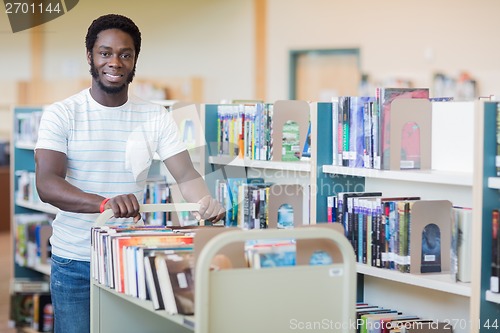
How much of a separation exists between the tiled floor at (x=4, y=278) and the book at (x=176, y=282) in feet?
12.0

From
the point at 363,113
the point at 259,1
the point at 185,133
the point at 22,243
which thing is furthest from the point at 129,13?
the point at 363,113

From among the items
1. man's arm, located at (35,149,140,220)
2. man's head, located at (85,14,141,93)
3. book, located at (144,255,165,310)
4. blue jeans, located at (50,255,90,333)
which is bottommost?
blue jeans, located at (50,255,90,333)

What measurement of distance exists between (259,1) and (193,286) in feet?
26.9

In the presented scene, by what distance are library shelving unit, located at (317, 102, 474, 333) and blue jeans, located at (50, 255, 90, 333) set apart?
1.09 meters

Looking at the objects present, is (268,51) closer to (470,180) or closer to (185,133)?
(185,133)

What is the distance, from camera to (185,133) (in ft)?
15.4

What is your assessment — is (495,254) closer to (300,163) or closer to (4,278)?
(300,163)

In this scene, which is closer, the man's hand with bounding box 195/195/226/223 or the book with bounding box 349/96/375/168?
the man's hand with bounding box 195/195/226/223

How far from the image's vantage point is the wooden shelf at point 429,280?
294 centimetres

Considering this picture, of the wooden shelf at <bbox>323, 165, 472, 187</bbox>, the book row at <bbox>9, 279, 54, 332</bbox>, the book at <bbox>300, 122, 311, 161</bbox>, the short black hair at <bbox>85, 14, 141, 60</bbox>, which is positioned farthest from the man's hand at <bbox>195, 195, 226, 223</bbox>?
the book row at <bbox>9, 279, 54, 332</bbox>

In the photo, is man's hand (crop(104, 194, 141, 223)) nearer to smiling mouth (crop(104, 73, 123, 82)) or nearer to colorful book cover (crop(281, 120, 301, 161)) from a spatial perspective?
smiling mouth (crop(104, 73, 123, 82))

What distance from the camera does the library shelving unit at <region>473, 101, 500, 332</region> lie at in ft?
9.22

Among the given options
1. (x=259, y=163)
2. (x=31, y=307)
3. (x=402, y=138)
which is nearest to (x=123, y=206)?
(x=402, y=138)

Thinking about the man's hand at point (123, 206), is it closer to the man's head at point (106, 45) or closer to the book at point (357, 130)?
the man's head at point (106, 45)
